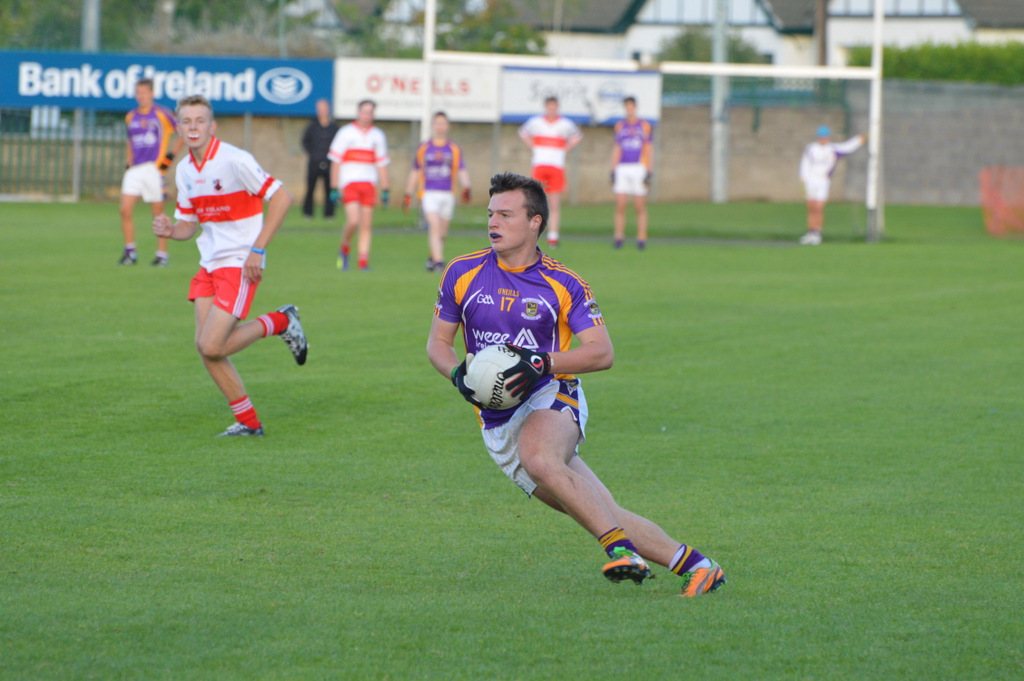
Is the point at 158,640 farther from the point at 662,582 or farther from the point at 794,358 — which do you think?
the point at 794,358

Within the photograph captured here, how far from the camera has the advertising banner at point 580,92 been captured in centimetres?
2967

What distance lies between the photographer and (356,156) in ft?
57.0

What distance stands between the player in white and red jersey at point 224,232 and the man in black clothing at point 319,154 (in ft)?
59.5

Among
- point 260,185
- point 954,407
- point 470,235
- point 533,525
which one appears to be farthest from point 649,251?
point 533,525

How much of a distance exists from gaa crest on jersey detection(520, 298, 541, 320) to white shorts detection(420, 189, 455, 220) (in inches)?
498

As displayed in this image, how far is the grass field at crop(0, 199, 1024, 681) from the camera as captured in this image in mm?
4383

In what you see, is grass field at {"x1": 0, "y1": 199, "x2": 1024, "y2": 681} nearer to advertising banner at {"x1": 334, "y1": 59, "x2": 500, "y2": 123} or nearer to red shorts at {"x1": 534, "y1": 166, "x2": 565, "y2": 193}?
red shorts at {"x1": 534, "y1": 166, "x2": 565, "y2": 193}

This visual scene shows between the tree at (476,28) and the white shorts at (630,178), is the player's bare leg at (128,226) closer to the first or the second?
the white shorts at (630,178)

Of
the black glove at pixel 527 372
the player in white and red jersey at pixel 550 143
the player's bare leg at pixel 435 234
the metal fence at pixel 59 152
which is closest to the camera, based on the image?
the black glove at pixel 527 372

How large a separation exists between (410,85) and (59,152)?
8.16 metres

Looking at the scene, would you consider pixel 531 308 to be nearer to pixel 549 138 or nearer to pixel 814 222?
pixel 549 138

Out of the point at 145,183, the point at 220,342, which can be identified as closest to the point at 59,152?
the point at 145,183

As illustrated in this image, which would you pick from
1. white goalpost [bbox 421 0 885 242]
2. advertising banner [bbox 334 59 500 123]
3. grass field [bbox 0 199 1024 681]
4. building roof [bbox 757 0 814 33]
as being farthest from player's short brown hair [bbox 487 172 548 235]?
building roof [bbox 757 0 814 33]

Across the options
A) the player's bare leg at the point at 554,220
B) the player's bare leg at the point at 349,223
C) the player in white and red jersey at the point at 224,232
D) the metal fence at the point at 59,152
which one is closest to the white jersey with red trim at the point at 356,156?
the player's bare leg at the point at 349,223
